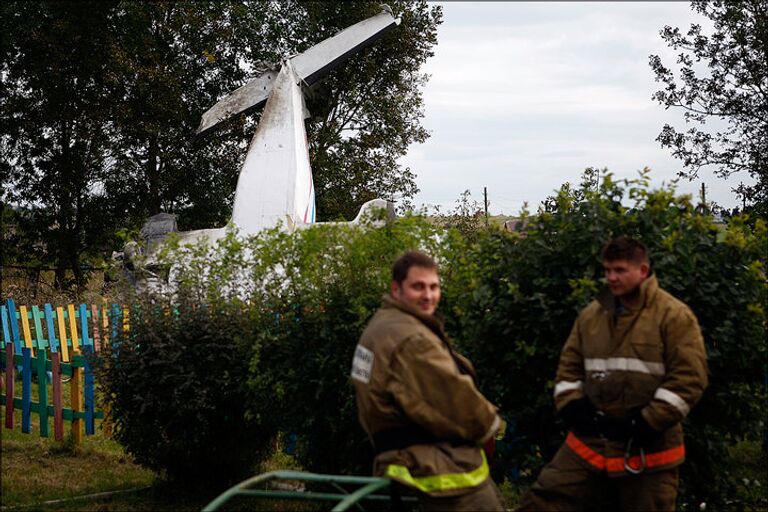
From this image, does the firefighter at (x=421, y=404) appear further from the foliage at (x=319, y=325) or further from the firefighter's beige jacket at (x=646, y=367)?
the foliage at (x=319, y=325)

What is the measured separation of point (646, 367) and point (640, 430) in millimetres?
310

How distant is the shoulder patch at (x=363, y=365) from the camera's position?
165 inches

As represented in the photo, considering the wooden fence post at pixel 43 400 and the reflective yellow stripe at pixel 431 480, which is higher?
the reflective yellow stripe at pixel 431 480

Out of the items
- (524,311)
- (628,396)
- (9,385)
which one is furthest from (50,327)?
(628,396)

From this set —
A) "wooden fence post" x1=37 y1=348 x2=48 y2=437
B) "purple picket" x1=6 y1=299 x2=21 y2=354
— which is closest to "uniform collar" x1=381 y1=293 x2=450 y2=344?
"wooden fence post" x1=37 y1=348 x2=48 y2=437

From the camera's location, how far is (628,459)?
466 centimetres

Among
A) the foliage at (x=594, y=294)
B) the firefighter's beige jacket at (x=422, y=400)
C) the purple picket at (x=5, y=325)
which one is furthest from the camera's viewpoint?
the purple picket at (x=5, y=325)

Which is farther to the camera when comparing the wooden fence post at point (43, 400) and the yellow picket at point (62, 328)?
the yellow picket at point (62, 328)

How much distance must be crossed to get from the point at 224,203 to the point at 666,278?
24.1 metres

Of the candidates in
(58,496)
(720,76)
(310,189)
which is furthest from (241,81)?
(58,496)

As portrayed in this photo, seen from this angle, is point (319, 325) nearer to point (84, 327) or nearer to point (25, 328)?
point (84, 327)

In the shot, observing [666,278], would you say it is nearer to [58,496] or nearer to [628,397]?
[628,397]

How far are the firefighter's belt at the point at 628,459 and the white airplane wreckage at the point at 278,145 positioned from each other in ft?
33.6

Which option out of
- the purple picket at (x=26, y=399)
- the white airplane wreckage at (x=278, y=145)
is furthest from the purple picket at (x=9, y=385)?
the white airplane wreckage at (x=278, y=145)
